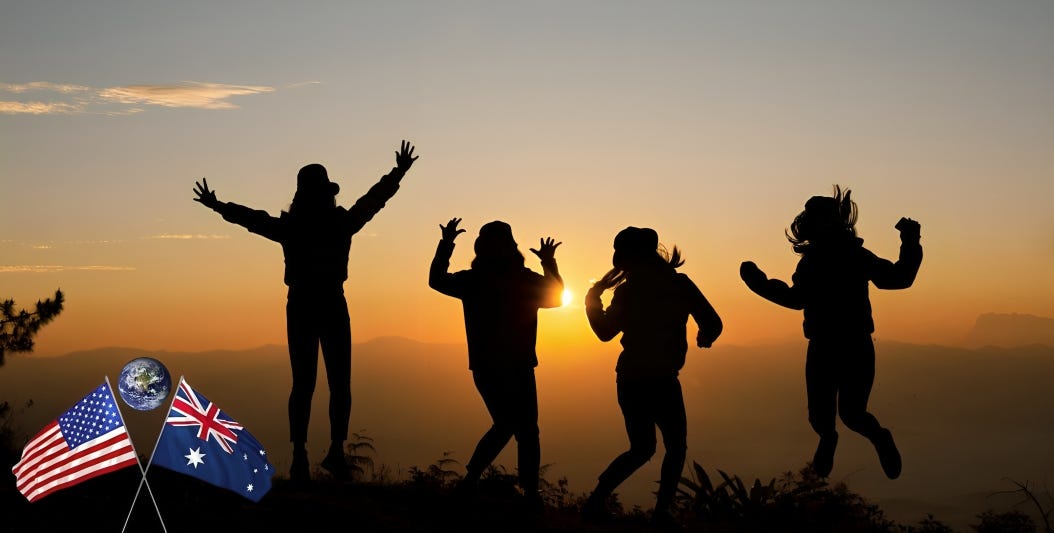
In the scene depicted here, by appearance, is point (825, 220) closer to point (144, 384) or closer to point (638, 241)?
point (638, 241)

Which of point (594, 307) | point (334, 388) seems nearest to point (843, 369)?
point (594, 307)

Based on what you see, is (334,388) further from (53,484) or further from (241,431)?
(53,484)

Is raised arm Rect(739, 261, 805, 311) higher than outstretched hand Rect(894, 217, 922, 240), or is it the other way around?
outstretched hand Rect(894, 217, 922, 240)

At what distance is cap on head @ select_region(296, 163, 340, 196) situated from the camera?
1136 cm

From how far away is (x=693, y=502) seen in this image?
1262 cm

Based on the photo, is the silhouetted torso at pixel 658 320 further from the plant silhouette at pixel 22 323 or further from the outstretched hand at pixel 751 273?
the plant silhouette at pixel 22 323

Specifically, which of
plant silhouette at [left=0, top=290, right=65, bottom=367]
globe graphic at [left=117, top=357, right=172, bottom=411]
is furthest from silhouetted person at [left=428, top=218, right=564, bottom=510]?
plant silhouette at [left=0, top=290, right=65, bottom=367]

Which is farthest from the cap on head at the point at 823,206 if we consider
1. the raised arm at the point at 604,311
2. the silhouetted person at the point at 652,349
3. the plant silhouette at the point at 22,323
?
the plant silhouette at the point at 22,323

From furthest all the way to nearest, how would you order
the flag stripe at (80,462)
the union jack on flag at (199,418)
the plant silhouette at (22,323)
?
the plant silhouette at (22,323), the union jack on flag at (199,418), the flag stripe at (80,462)

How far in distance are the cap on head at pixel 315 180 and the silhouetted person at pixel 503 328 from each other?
1.62m

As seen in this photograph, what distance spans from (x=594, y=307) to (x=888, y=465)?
3244 mm

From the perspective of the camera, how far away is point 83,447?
941cm

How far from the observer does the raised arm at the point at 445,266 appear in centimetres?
1037

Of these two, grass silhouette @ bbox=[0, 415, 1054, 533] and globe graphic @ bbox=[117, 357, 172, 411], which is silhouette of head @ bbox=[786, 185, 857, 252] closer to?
grass silhouette @ bbox=[0, 415, 1054, 533]
